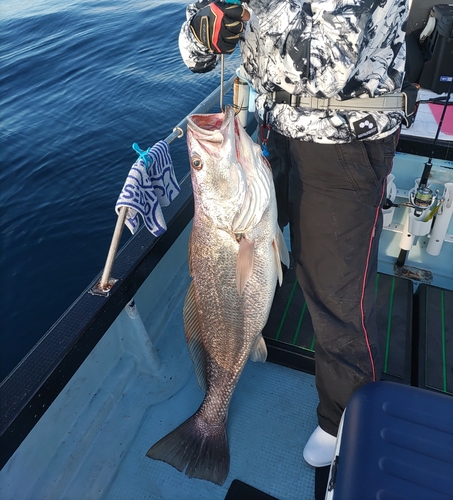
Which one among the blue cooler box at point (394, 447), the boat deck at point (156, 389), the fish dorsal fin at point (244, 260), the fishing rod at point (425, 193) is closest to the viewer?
the blue cooler box at point (394, 447)

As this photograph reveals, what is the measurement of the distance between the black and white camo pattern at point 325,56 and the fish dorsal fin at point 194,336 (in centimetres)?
107

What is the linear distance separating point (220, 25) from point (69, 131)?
7.87m

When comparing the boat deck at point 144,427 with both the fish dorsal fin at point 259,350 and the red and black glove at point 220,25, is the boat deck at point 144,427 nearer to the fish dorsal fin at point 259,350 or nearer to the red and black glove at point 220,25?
the fish dorsal fin at point 259,350

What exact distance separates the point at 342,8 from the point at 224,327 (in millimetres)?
1574

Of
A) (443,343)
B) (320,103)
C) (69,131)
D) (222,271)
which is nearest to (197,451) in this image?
(222,271)

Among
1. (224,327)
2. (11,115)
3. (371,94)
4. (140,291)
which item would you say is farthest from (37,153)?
(371,94)

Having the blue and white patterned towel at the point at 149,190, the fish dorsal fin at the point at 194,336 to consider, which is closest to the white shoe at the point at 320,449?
the fish dorsal fin at the point at 194,336

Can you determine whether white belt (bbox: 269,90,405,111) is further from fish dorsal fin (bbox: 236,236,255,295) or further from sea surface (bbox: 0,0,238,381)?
sea surface (bbox: 0,0,238,381)

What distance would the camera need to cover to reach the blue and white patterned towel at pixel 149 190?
2.01 metres

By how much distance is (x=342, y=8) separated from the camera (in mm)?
1359

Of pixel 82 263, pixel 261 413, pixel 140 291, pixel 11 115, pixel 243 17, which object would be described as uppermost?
pixel 243 17

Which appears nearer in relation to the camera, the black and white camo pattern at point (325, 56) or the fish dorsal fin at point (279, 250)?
the black and white camo pattern at point (325, 56)

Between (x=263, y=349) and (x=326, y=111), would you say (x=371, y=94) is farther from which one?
(x=263, y=349)


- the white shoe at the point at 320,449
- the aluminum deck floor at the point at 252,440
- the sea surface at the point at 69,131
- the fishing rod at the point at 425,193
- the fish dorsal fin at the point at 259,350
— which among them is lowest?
the sea surface at the point at 69,131
